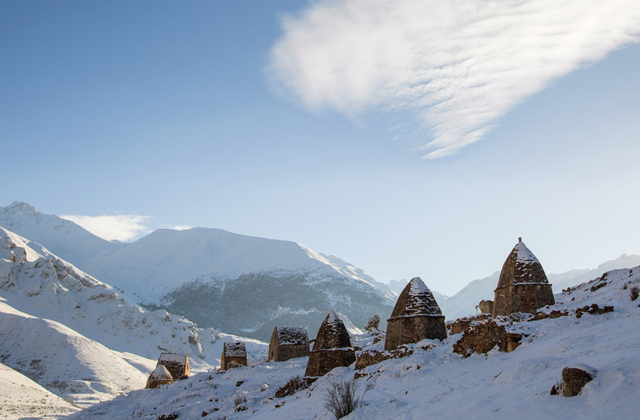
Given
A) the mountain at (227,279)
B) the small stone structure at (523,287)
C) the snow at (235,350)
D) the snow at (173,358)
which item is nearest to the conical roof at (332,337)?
the small stone structure at (523,287)

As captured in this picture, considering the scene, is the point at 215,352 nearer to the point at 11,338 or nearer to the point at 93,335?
the point at 93,335

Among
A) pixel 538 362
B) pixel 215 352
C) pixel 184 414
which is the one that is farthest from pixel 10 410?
pixel 215 352

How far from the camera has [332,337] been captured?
1931 cm

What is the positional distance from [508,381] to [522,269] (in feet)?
36.7

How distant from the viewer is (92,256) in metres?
171

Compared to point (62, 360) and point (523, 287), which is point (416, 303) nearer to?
point (523, 287)

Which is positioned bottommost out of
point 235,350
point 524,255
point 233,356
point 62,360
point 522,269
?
point 62,360

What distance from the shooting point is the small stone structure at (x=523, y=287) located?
18.3 metres

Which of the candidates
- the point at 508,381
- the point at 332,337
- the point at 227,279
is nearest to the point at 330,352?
the point at 332,337

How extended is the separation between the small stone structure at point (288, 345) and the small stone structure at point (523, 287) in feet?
55.8

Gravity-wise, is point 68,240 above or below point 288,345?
above

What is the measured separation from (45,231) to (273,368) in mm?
213013

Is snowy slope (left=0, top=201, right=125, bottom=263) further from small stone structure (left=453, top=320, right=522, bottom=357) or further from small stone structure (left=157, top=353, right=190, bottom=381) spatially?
small stone structure (left=453, top=320, right=522, bottom=357)

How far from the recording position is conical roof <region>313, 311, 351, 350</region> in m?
19.2
